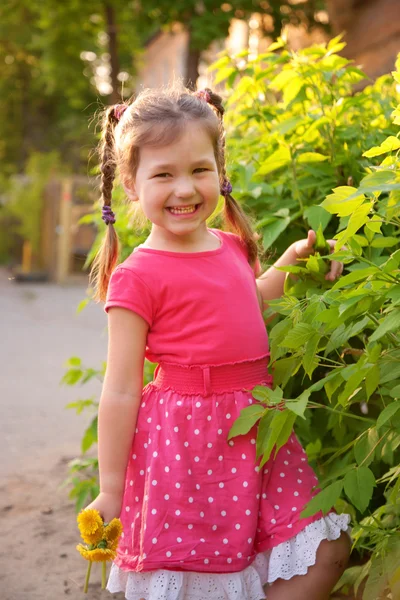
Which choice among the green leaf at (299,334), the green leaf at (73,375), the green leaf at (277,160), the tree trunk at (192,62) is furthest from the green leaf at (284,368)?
the tree trunk at (192,62)

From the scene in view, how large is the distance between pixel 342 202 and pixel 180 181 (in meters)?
0.68

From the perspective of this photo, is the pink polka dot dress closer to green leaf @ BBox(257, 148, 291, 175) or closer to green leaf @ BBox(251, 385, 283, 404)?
green leaf @ BBox(251, 385, 283, 404)

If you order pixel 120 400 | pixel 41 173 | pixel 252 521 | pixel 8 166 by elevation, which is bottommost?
pixel 8 166

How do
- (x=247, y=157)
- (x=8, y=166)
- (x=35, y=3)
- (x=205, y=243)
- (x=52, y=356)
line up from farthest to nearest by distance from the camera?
(x=8, y=166) < (x=35, y=3) < (x=52, y=356) < (x=247, y=157) < (x=205, y=243)

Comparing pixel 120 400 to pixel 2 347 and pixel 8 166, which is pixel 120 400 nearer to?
pixel 2 347

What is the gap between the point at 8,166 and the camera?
34156 millimetres

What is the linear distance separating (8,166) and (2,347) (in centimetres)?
2635

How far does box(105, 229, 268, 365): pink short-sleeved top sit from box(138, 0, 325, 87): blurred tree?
12.2 metres

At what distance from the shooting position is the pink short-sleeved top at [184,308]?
231 centimetres

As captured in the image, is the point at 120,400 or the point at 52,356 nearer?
the point at 120,400

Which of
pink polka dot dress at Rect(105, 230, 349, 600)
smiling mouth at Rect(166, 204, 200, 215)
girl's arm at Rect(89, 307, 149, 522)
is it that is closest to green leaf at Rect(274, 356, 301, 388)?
pink polka dot dress at Rect(105, 230, 349, 600)

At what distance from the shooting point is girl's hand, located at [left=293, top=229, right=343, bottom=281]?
2.39 metres

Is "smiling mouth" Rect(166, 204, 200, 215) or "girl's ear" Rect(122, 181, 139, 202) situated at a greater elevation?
"girl's ear" Rect(122, 181, 139, 202)

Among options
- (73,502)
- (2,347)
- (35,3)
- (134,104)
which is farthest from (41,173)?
(134,104)
